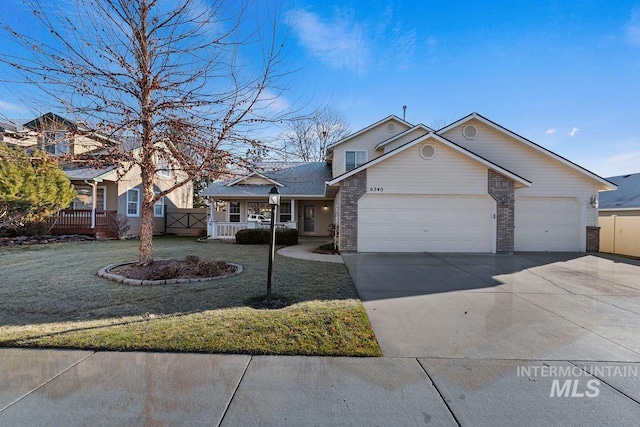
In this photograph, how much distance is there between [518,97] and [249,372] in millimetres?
14378

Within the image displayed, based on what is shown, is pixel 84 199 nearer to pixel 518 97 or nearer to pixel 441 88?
pixel 441 88

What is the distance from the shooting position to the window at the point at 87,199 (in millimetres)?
16969

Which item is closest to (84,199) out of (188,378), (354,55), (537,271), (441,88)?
(354,55)

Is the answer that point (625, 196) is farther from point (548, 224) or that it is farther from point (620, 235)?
point (548, 224)

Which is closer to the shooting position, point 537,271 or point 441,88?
point 537,271

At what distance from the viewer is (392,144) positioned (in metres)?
15.8

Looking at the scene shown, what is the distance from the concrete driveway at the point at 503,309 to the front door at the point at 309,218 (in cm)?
1098

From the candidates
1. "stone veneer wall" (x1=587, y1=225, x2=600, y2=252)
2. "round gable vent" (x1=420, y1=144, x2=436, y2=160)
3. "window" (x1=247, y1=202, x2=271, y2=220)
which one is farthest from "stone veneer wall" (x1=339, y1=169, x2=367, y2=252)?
"stone veneer wall" (x1=587, y1=225, x2=600, y2=252)

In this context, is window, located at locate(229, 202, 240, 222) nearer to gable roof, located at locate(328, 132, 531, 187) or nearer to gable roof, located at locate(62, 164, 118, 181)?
gable roof, located at locate(62, 164, 118, 181)

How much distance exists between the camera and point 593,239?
1257 centimetres

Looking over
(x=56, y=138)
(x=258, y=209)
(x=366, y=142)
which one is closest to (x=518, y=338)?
(x=56, y=138)

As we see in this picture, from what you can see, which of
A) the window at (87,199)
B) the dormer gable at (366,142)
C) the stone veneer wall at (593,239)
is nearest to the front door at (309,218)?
the dormer gable at (366,142)

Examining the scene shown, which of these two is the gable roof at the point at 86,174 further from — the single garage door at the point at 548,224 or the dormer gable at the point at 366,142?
the single garage door at the point at 548,224

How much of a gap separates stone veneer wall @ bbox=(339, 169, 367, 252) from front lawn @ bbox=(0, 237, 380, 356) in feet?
14.1
